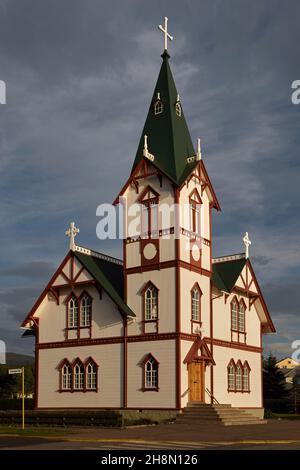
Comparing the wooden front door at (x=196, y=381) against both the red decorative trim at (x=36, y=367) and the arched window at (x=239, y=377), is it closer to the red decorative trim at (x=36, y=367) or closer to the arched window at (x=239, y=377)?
the arched window at (x=239, y=377)

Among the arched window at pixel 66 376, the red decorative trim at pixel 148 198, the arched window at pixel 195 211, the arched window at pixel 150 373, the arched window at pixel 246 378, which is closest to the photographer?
the arched window at pixel 150 373

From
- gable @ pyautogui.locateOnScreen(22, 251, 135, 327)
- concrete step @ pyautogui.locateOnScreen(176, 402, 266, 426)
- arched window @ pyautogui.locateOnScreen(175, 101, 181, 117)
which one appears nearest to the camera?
concrete step @ pyautogui.locateOnScreen(176, 402, 266, 426)

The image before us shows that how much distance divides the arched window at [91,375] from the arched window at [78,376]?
0.47 m

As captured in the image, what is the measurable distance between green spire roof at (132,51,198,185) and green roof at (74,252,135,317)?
6.66m

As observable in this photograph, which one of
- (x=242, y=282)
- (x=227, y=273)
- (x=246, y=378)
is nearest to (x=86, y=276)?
(x=227, y=273)

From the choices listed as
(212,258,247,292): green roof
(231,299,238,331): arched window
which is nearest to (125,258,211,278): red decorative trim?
(212,258,247,292): green roof

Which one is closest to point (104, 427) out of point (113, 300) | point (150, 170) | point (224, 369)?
point (113, 300)

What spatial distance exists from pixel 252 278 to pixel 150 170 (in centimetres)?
1168

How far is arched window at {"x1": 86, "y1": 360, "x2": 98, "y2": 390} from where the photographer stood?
40.6 meters

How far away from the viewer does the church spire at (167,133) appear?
39.9 meters

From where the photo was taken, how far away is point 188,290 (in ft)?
126

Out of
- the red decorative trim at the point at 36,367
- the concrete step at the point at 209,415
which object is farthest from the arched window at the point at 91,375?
the concrete step at the point at 209,415

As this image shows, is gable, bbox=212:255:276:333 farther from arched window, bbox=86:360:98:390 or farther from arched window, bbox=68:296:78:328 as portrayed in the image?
arched window, bbox=86:360:98:390

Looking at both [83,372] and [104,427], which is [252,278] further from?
[104,427]
